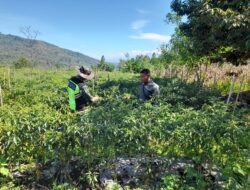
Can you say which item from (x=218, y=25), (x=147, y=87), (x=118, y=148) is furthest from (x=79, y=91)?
(x=218, y=25)

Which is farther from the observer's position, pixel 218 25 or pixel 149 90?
pixel 218 25

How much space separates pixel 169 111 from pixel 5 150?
2677 mm

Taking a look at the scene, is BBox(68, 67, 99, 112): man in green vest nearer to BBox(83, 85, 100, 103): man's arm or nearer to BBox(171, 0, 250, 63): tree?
BBox(83, 85, 100, 103): man's arm

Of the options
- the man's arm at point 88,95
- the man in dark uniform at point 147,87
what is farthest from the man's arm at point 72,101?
the man in dark uniform at point 147,87

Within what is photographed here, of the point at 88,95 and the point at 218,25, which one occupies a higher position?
the point at 218,25

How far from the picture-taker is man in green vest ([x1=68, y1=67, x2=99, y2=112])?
6051mm

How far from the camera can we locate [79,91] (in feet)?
20.2

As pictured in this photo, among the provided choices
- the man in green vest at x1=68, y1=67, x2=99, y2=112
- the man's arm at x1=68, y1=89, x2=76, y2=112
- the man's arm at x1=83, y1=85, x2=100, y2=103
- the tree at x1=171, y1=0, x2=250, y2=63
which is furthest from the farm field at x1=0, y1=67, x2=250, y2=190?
the tree at x1=171, y1=0, x2=250, y2=63

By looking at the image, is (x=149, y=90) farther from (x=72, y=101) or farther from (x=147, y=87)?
(x=72, y=101)

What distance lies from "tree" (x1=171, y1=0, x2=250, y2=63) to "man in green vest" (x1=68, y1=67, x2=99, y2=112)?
13.9 feet

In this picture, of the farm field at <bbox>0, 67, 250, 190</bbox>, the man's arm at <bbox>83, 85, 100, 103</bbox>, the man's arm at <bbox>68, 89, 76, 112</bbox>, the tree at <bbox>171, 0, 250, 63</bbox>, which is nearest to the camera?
the farm field at <bbox>0, 67, 250, 190</bbox>

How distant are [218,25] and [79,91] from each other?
4.77 metres

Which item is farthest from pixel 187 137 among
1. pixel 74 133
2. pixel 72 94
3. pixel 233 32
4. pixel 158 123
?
pixel 233 32

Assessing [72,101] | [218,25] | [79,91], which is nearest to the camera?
[72,101]
